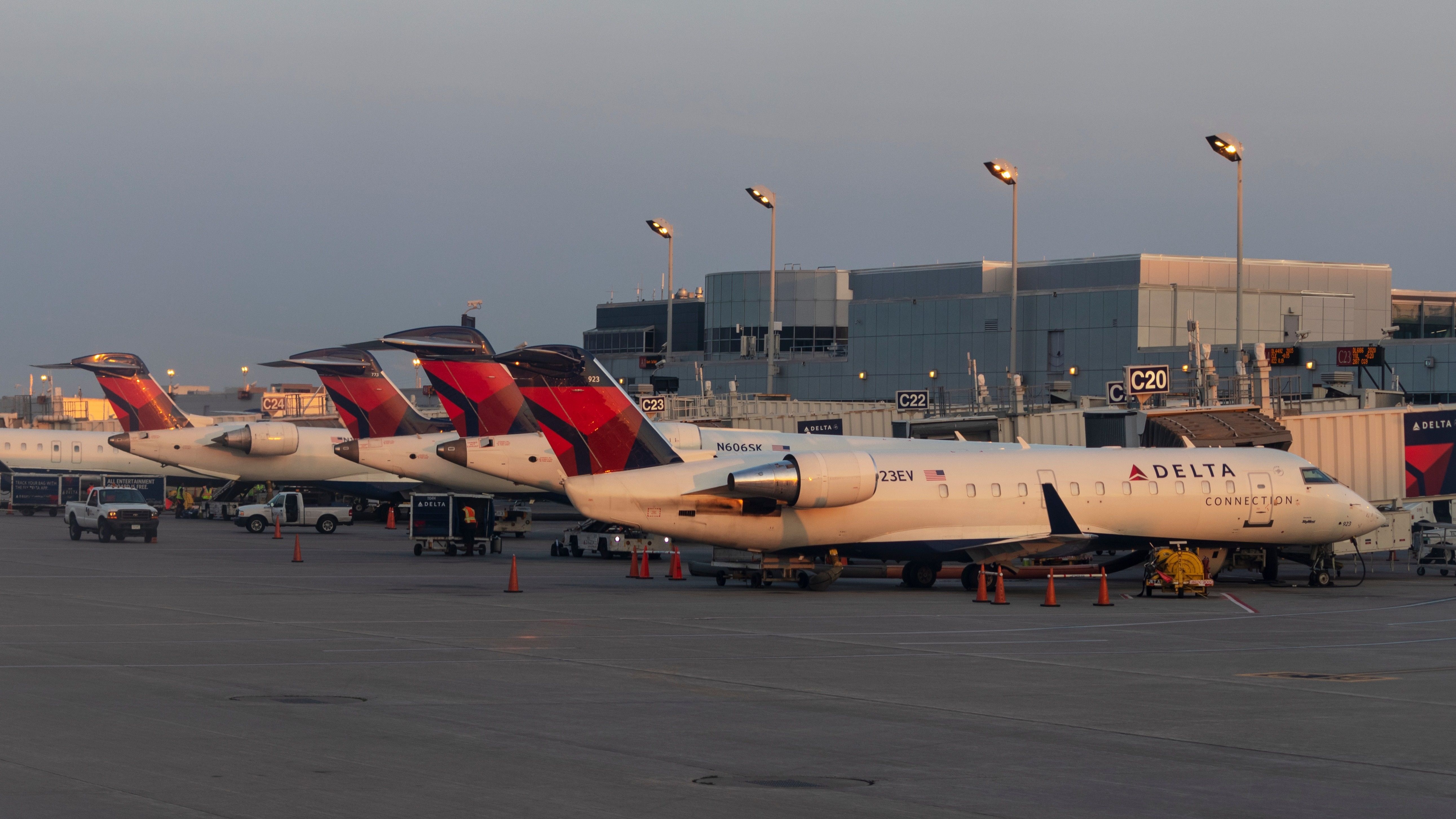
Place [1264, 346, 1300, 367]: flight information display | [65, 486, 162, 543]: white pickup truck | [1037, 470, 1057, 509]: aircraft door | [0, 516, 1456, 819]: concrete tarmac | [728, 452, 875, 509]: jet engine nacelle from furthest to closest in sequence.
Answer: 1. [65, 486, 162, 543]: white pickup truck
2. [1264, 346, 1300, 367]: flight information display
3. [1037, 470, 1057, 509]: aircraft door
4. [728, 452, 875, 509]: jet engine nacelle
5. [0, 516, 1456, 819]: concrete tarmac

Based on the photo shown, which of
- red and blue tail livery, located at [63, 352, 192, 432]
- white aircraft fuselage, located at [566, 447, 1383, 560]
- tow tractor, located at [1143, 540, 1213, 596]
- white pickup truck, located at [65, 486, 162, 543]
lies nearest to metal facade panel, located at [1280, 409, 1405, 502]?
white aircraft fuselage, located at [566, 447, 1383, 560]

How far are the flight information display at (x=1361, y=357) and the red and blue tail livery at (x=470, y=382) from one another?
94.0 feet

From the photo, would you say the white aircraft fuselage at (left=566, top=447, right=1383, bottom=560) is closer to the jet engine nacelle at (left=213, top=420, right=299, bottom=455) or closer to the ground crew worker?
the ground crew worker

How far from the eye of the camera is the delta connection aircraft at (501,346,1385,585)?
1303 inches

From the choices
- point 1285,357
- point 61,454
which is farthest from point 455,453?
point 61,454

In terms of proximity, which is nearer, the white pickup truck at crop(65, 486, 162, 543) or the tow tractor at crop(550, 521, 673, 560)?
the tow tractor at crop(550, 521, 673, 560)

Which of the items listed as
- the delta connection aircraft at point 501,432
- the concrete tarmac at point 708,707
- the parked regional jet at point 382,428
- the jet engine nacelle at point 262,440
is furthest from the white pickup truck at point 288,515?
the concrete tarmac at point 708,707

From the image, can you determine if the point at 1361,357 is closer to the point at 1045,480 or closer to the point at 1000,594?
the point at 1045,480

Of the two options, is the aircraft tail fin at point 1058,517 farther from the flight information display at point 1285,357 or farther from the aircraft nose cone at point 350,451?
the aircraft nose cone at point 350,451

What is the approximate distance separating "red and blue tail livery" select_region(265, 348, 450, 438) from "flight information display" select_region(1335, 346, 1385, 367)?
112 feet

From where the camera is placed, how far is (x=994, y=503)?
34469 mm

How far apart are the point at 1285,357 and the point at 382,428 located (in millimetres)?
34530

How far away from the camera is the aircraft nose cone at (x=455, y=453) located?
47.7 metres

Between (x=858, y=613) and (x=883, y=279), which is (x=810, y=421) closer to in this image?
(x=858, y=613)
